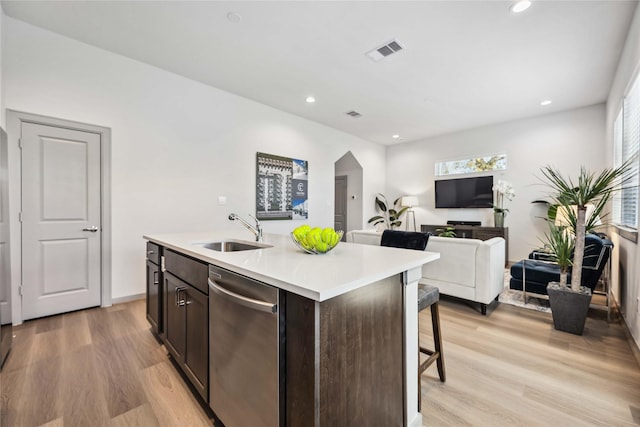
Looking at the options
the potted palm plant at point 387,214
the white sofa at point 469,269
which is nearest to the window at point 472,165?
the potted palm plant at point 387,214

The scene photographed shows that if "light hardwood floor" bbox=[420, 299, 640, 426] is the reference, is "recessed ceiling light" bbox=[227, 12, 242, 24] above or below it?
above

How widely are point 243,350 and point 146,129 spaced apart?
3298mm

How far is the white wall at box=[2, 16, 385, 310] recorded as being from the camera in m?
2.73

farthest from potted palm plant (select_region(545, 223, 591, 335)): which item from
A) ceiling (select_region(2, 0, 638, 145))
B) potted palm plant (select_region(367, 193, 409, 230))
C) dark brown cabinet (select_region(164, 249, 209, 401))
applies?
potted palm plant (select_region(367, 193, 409, 230))

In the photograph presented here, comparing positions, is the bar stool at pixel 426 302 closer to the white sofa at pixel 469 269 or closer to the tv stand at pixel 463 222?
the white sofa at pixel 469 269

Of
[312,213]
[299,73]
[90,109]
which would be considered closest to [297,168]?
[312,213]

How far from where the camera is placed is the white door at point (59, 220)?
2697 millimetres

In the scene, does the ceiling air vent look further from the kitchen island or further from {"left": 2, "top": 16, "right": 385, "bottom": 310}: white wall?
the kitchen island

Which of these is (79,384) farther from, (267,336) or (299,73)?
(299,73)

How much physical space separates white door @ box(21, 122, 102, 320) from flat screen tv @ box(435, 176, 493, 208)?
20.3 ft

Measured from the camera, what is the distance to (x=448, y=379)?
5.90 ft

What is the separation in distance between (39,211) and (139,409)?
2.44 m

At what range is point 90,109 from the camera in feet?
9.85

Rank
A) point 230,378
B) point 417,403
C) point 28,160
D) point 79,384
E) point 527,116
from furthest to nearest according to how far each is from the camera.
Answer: point 527,116, point 28,160, point 79,384, point 417,403, point 230,378
